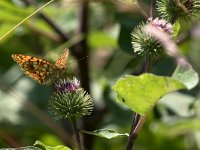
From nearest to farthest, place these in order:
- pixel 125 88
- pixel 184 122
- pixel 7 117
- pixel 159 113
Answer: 1. pixel 125 88
2. pixel 159 113
3. pixel 184 122
4. pixel 7 117

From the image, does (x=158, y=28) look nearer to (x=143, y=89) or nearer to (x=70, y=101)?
(x=143, y=89)

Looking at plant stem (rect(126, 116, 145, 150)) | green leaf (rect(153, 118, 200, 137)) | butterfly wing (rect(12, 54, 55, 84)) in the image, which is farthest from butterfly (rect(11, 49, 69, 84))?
green leaf (rect(153, 118, 200, 137))

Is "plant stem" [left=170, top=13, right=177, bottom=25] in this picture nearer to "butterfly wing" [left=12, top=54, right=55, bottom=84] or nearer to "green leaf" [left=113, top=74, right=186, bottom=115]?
"green leaf" [left=113, top=74, right=186, bottom=115]

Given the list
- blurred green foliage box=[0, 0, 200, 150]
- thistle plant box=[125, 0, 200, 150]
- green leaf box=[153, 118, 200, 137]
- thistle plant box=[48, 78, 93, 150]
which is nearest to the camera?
thistle plant box=[125, 0, 200, 150]

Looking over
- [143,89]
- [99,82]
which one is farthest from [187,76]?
[99,82]

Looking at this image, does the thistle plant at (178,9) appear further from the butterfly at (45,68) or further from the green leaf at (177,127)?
the green leaf at (177,127)

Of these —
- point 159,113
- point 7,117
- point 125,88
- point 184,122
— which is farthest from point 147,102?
point 7,117

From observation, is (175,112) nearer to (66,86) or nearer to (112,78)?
(112,78)
